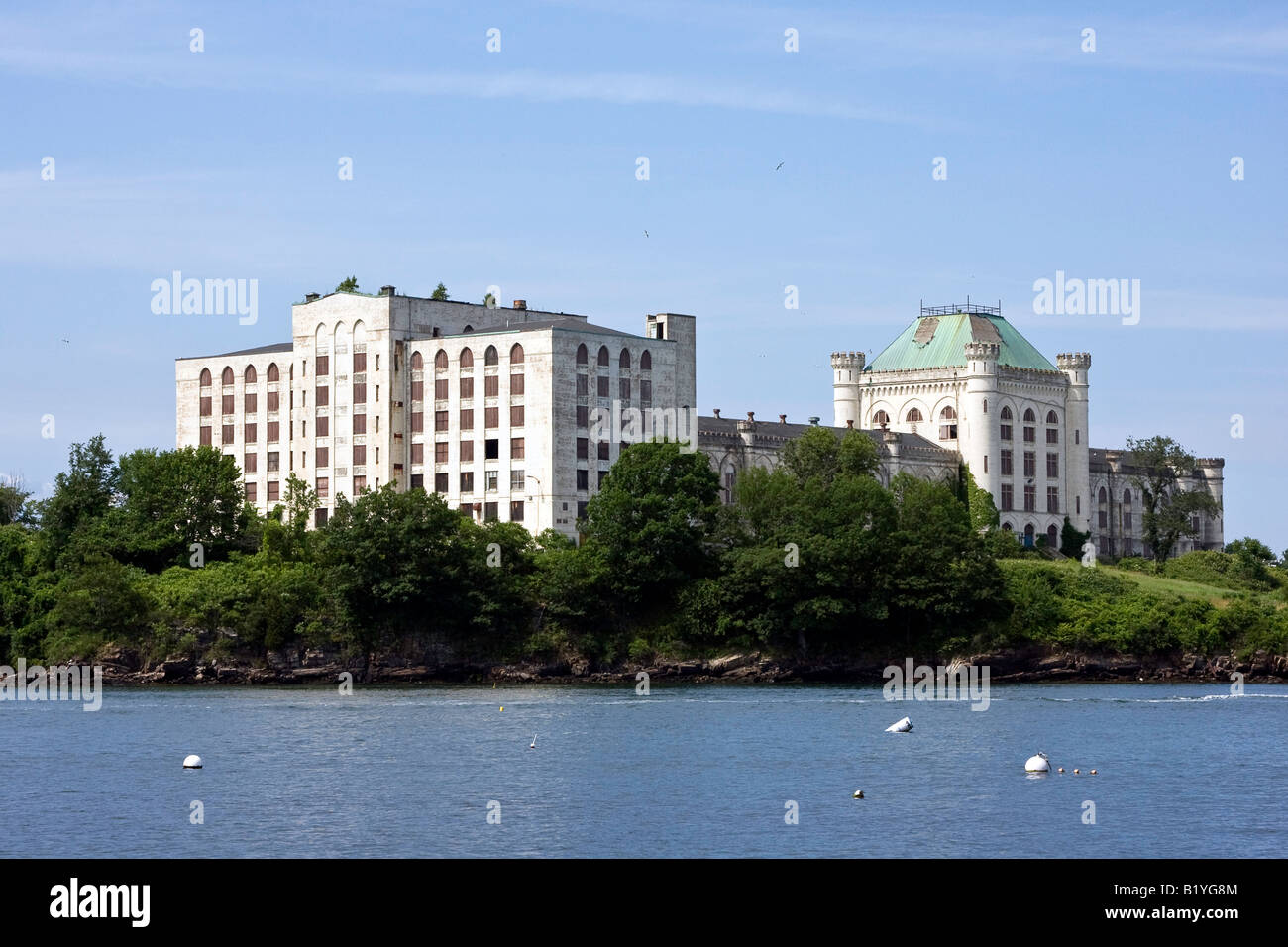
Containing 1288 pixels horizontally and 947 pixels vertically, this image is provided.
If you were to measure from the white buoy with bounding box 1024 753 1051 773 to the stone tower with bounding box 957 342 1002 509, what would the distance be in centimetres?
10497

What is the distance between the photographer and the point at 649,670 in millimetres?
113688

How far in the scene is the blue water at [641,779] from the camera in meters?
48.7

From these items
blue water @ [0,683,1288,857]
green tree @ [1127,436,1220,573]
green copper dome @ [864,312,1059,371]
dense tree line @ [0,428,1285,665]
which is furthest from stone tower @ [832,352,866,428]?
blue water @ [0,683,1288,857]

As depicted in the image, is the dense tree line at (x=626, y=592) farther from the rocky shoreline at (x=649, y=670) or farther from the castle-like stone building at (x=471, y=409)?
the castle-like stone building at (x=471, y=409)

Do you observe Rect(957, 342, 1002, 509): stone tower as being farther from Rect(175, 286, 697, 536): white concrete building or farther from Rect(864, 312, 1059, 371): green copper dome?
Rect(175, 286, 697, 536): white concrete building

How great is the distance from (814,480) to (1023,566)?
577 inches

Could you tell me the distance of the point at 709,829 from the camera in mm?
50562

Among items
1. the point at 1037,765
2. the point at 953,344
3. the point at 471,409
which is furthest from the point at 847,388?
the point at 1037,765

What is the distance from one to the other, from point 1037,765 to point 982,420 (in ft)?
352

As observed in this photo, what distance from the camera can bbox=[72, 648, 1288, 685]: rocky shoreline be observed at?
112 m

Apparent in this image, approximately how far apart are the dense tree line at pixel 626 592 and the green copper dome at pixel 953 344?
53.2 meters

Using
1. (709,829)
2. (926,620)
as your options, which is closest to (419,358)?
(926,620)

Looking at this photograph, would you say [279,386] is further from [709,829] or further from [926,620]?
[709,829]
